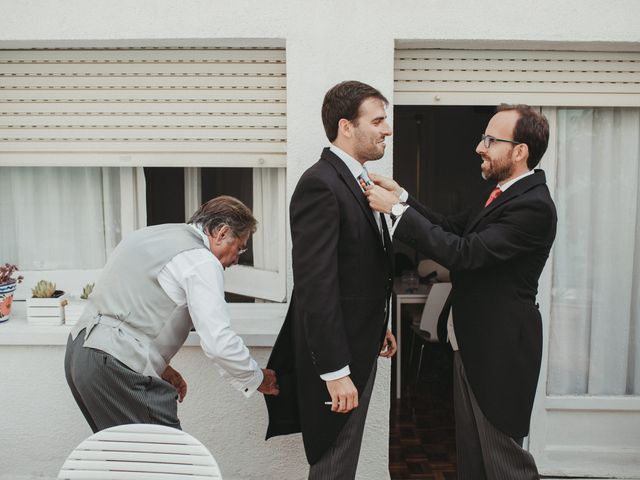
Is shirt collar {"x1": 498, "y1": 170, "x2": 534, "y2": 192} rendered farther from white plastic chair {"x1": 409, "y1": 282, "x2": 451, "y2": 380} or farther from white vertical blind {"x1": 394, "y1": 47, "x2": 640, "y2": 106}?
white plastic chair {"x1": 409, "y1": 282, "x2": 451, "y2": 380}

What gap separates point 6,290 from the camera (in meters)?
3.04

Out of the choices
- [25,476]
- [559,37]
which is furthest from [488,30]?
[25,476]

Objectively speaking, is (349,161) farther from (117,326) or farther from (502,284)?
(117,326)

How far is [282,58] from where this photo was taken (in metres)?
2.89

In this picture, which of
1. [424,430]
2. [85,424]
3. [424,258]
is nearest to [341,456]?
[85,424]

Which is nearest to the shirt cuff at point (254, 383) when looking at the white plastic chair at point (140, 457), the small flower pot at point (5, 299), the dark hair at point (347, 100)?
the white plastic chair at point (140, 457)

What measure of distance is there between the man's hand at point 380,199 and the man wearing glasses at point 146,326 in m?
0.60

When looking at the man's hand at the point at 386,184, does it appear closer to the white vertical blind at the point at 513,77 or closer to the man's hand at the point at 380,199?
the man's hand at the point at 380,199

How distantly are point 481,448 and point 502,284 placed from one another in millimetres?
693

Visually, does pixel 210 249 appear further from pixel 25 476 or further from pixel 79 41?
pixel 25 476

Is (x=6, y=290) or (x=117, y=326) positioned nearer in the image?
(x=117, y=326)

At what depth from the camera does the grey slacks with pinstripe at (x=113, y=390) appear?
1995 millimetres

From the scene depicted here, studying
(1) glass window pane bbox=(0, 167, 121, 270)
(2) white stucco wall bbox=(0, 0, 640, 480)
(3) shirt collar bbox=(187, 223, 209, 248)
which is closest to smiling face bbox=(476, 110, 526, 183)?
(2) white stucco wall bbox=(0, 0, 640, 480)

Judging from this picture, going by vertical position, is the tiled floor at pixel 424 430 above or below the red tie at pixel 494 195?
below
